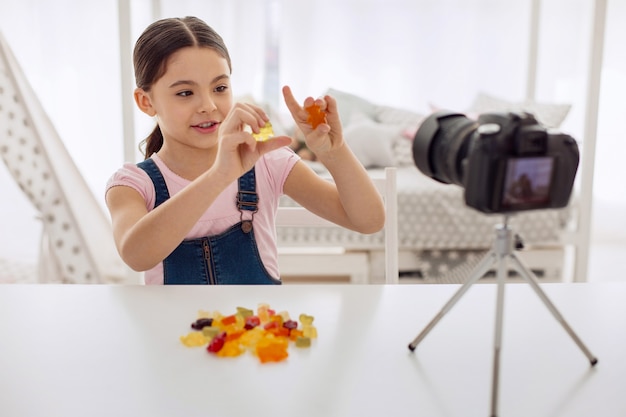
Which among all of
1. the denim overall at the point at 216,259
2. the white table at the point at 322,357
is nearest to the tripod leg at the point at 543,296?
the white table at the point at 322,357

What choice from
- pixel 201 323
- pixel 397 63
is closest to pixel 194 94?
pixel 201 323

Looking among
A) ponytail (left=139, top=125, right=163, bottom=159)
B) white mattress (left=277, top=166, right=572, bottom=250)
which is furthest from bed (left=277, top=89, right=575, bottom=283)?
ponytail (left=139, top=125, right=163, bottom=159)

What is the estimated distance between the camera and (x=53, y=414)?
0.51 metres

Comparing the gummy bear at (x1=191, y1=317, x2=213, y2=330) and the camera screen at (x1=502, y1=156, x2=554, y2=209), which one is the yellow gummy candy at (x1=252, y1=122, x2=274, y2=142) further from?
the camera screen at (x1=502, y1=156, x2=554, y2=209)

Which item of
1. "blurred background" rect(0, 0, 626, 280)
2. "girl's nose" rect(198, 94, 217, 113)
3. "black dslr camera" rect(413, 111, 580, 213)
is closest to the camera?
"black dslr camera" rect(413, 111, 580, 213)

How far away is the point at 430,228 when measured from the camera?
2309 millimetres

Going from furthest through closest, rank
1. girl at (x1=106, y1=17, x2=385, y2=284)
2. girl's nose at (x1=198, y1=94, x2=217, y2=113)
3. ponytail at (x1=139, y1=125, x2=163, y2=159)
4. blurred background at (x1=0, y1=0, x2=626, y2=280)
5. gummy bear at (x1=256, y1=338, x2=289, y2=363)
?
blurred background at (x1=0, y1=0, x2=626, y2=280) < ponytail at (x1=139, y1=125, x2=163, y2=159) < girl's nose at (x1=198, y1=94, x2=217, y2=113) < girl at (x1=106, y1=17, x2=385, y2=284) < gummy bear at (x1=256, y1=338, x2=289, y2=363)

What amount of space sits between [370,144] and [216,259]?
1591mm

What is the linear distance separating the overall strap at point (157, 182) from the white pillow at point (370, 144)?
1492 millimetres

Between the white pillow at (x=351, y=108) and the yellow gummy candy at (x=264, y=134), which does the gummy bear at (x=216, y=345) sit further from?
the white pillow at (x=351, y=108)

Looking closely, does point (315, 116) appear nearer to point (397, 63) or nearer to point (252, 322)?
point (252, 322)

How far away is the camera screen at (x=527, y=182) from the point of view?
17.8 inches

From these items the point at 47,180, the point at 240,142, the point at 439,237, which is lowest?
the point at 439,237

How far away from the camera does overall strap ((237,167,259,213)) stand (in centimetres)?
108
